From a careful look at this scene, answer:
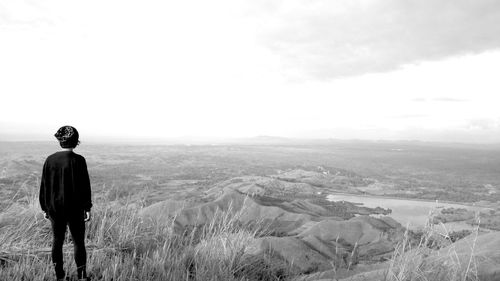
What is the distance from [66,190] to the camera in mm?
4121

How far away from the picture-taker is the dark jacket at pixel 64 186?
4.12 metres

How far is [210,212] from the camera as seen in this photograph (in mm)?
36656

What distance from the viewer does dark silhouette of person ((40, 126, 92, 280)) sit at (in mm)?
4113

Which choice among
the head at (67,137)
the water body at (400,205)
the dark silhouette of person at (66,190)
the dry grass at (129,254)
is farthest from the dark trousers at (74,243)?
the water body at (400,205)

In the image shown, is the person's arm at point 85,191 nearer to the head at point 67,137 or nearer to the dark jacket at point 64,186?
the dark jacket at point 64,186

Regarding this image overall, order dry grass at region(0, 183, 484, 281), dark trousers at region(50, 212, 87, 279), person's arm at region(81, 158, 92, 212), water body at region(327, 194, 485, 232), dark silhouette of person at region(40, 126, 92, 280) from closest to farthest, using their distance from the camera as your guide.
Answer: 1. dry grass at region(0, 183, 484, 281)
2. dark trousers at region(50, 212, 87, 279)
3. dark silhouette of person at region(40, 126, 92, 280)
4. person's arm at region(81, 158, 92, 212)
5. water body at region(327, 194, 485, 232)

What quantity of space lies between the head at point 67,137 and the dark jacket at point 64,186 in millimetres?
89

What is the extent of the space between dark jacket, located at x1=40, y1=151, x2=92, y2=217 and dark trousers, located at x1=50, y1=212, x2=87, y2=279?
0.07 meters

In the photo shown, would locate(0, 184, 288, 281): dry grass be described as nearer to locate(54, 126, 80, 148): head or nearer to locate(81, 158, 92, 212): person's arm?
locate(81, 158, 92, 212): person's arm

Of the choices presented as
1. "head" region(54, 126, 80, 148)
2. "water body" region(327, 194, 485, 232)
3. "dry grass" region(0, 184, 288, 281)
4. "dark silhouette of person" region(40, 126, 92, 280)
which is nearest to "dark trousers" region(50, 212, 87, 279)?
"dark silhouette of person" region(40, 126, 92, 280)

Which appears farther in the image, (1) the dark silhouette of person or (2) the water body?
(2) the water body

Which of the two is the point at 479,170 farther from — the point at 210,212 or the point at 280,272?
the point at 280,272

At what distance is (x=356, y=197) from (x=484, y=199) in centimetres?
2909

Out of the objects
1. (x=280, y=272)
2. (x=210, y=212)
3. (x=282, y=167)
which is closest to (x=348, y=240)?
(x=210, y=212)
